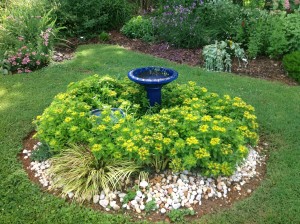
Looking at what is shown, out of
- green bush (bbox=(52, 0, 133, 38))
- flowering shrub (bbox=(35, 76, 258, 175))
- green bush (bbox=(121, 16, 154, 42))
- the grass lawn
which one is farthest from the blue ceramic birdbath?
green bush (bbox=(52, 0, 133, 38))

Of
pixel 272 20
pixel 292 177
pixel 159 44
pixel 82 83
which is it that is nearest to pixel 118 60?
pixel 159 44

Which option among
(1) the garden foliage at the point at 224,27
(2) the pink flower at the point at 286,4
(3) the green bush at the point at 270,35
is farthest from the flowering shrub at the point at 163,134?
(2) the pink flower at the point at 286,4

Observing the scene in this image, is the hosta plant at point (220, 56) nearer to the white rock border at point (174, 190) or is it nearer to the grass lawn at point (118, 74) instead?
the grass lawn at point (118, 74)

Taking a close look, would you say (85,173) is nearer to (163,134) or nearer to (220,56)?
(163,134)

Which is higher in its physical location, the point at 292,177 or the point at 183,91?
the point at 183,91

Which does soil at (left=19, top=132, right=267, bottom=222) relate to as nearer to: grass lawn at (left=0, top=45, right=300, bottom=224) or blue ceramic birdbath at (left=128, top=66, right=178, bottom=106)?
grass lawn at (left=0, top=45, right=300, bottom=224)

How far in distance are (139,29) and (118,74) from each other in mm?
3679

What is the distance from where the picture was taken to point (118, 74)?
521cm

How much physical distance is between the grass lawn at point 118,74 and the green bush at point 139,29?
0.89 m

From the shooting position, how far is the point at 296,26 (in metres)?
6.89

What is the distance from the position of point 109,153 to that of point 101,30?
20.0 feet

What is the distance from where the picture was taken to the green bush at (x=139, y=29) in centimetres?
839

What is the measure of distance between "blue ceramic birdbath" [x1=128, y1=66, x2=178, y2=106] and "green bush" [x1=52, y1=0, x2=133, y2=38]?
440 centimetres

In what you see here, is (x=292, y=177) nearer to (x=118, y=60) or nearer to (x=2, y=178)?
(x=2, y=178)
